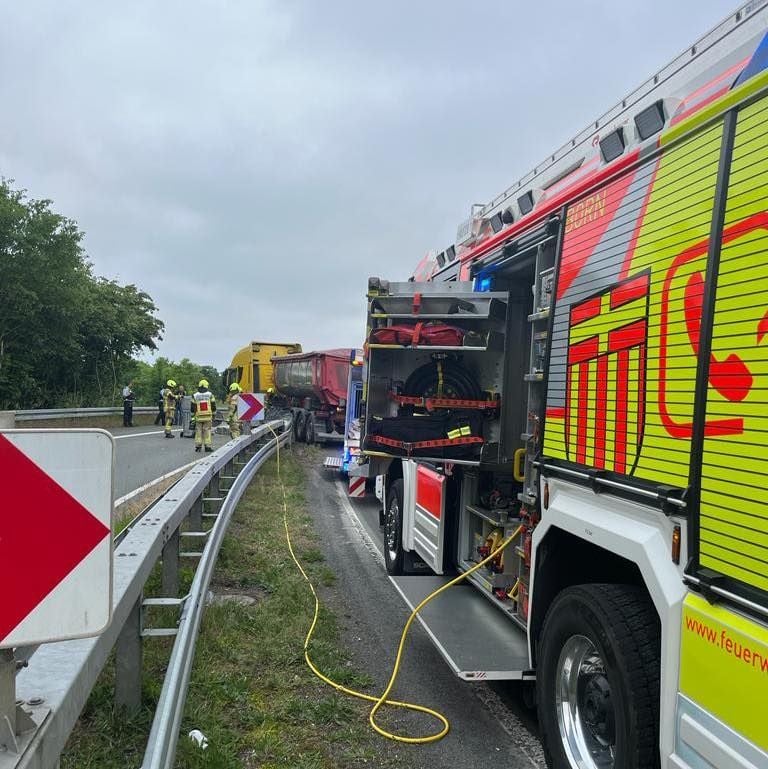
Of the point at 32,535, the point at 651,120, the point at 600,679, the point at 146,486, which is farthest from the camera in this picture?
the point at 146,486

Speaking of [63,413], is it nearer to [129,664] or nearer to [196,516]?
[196,516]

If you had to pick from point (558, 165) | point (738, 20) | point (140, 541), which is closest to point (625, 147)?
point (738, 20)

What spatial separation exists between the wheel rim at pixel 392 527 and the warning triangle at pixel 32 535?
5095 millimetres

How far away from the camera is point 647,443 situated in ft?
8.77

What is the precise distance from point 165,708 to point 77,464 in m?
1.40

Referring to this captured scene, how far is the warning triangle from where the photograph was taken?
1814 millimetres

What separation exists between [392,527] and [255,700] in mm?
3259

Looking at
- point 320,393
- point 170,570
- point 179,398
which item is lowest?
point 170,570

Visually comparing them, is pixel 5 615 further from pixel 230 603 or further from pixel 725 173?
pixel 230 603

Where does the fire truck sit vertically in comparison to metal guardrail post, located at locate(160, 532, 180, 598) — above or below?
above

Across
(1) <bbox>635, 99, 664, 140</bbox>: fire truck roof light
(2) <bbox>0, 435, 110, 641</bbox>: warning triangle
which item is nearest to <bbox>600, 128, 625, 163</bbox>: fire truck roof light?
(1) <bbox>635, 99, 664, 140</bbox>: fire truck roof light

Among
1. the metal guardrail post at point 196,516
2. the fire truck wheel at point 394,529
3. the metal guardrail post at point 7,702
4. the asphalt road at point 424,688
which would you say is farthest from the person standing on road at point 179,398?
the metal guardrail post at point 7,702

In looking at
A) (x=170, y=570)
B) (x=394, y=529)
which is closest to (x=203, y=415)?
(x=394, y=529)

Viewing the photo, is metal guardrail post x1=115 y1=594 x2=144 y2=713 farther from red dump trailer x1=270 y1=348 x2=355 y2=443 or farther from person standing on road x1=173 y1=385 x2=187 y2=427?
person standing on road x1=173 y1=385 x2=187 y2=427
